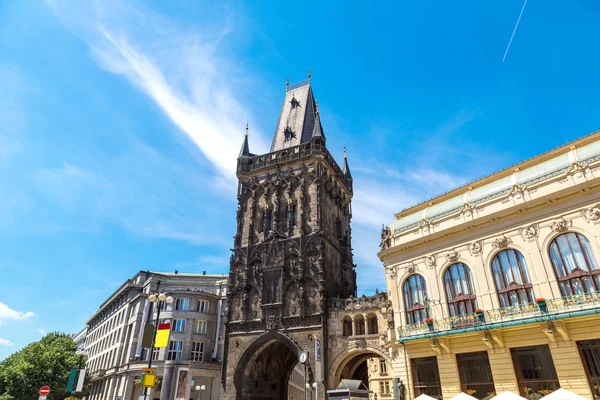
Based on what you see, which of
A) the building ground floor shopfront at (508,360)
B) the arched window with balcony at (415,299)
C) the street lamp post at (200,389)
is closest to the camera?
the building ground floor shopfront at (508,360)

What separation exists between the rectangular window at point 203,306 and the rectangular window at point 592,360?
42.4 m

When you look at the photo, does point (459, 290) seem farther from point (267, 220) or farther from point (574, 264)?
point (267, 220)

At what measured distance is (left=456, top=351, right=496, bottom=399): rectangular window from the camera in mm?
23578

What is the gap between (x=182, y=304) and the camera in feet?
168

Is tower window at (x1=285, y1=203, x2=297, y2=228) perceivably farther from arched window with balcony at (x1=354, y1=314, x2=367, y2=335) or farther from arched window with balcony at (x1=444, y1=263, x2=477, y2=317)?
arched window with balcony at (x1=444, y1=263, x2=477, y2=317)

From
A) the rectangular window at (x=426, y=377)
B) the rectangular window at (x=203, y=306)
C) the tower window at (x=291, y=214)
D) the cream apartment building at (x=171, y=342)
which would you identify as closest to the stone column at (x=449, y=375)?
the rectangular window at (x=426, y=377)

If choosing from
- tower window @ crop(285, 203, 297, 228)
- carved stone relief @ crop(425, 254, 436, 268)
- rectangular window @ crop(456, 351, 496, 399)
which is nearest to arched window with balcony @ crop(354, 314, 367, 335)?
carved stone relief @ crop(425, 254, 436, 268)

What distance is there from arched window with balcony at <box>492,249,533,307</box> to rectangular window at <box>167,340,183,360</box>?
3816 cm

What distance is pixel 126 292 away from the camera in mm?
62719

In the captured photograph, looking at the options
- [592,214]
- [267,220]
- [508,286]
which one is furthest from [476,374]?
[267,220]

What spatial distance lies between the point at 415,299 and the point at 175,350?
32.4 metres

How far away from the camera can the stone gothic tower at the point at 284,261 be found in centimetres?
4006

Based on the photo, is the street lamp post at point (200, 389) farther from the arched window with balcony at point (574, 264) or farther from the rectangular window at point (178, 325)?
the arched window with balcony at point (574, 264)

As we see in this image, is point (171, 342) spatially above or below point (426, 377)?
above
